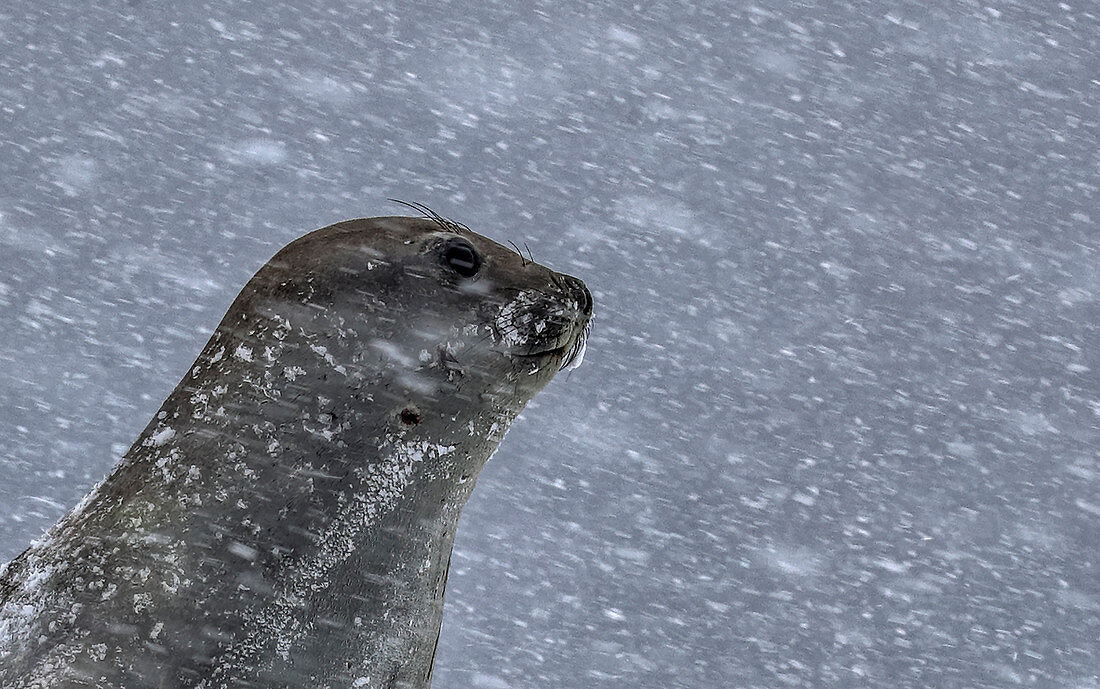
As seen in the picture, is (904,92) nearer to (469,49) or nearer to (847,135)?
(847,135)

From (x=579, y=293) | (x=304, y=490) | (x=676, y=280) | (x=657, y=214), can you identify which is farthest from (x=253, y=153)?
(x=304, y=490)

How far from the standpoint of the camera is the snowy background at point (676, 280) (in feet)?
15.3

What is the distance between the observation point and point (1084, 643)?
4.82m

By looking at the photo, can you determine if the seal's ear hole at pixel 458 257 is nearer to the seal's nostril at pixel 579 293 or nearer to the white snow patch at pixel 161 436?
the seal's nostril at pixel 579 293

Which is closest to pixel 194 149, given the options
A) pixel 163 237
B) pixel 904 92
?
pixel 163 237

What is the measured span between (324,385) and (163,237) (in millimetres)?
3801

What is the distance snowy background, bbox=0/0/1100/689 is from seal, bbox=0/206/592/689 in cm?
319

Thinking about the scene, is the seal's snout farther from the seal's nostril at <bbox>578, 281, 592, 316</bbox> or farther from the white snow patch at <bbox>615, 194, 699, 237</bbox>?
the white snow patch at <bbox>615, 194, 699, 237</bbox>

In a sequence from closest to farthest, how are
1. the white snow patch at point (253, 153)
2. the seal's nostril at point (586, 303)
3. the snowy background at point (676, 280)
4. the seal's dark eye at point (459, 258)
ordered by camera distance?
the seal's dark eye at point (459, 258) < the seal's nostril at point (586, 303) < the snowy background at point (676, 280) < the white snow patch at point (253, 153)

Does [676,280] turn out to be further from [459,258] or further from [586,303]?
[459,258]

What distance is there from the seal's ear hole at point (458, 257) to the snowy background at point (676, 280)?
3274mm

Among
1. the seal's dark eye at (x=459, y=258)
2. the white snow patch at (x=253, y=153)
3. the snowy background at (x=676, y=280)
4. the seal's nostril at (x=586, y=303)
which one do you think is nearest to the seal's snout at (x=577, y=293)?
the seal's nostril at (x=586, y=303)

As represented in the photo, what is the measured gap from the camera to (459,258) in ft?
4.78

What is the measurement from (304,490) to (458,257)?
1.10ft
